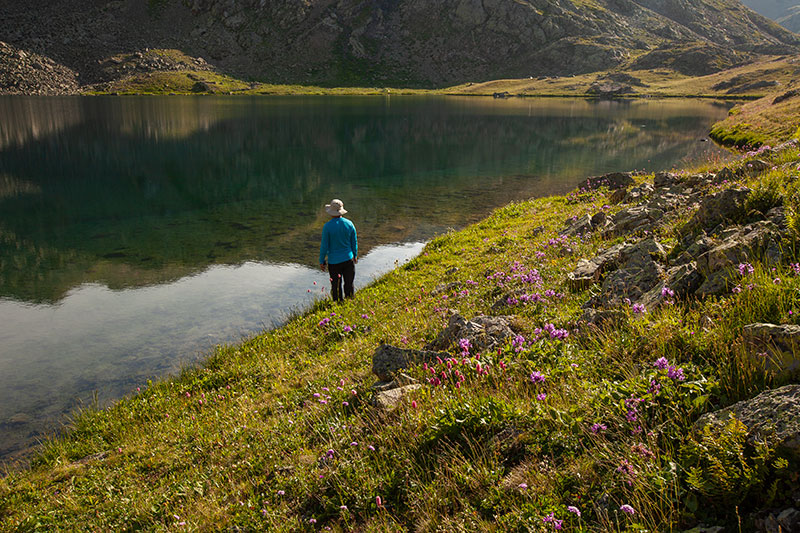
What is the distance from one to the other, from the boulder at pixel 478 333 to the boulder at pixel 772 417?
148 inches

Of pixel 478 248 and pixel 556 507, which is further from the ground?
pixel 556 507

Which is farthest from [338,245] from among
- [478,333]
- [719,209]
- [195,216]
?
[195,216]

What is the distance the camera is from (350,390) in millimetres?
8352

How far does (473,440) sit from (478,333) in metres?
2.91


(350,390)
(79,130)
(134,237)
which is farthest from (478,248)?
(79,130)

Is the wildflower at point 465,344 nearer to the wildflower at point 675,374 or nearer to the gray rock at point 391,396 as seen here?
the gray rock at point 391,396

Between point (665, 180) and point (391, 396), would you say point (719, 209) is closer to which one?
point (391, 396)

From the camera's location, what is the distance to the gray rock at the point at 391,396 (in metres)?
6.86

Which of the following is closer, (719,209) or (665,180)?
(719,209)

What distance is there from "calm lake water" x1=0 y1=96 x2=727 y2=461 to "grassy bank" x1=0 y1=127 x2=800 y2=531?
4.72 m

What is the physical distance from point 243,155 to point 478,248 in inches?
1755

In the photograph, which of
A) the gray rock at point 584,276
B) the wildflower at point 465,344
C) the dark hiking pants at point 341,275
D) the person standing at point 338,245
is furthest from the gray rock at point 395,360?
the dark hiking pants at point 341,275

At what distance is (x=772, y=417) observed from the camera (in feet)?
13.0

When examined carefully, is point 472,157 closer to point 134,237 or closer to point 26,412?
point 134,237
